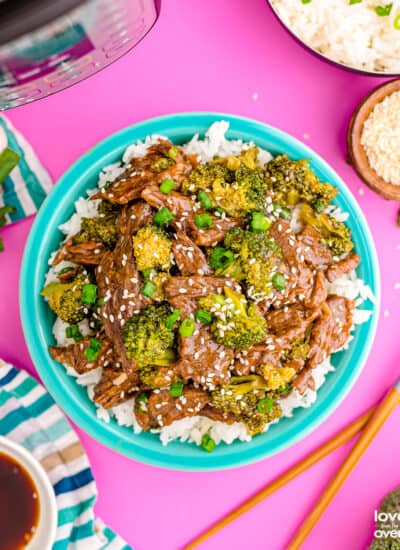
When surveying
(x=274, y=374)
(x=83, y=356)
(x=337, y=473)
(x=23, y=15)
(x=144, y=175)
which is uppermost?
(x=23, y=15)

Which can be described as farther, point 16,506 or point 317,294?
point 16,506

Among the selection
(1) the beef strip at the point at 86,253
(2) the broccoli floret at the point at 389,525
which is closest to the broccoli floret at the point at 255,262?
(1) the beef strip at the point at 86,253

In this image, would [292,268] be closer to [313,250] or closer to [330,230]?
[313,250]

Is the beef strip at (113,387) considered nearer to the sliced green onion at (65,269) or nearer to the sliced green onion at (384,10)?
the sliced green onion at (65,269)

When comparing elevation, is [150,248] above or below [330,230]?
above

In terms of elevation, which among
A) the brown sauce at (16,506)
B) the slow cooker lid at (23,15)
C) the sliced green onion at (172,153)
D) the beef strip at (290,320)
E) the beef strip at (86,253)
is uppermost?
the slow cooker lid at (23,15)


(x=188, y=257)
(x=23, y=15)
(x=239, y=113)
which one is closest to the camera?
(x=23, y=15)

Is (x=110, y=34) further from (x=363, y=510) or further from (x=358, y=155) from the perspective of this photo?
(x=363, y=510)

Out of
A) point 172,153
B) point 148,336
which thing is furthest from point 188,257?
point 172,153
